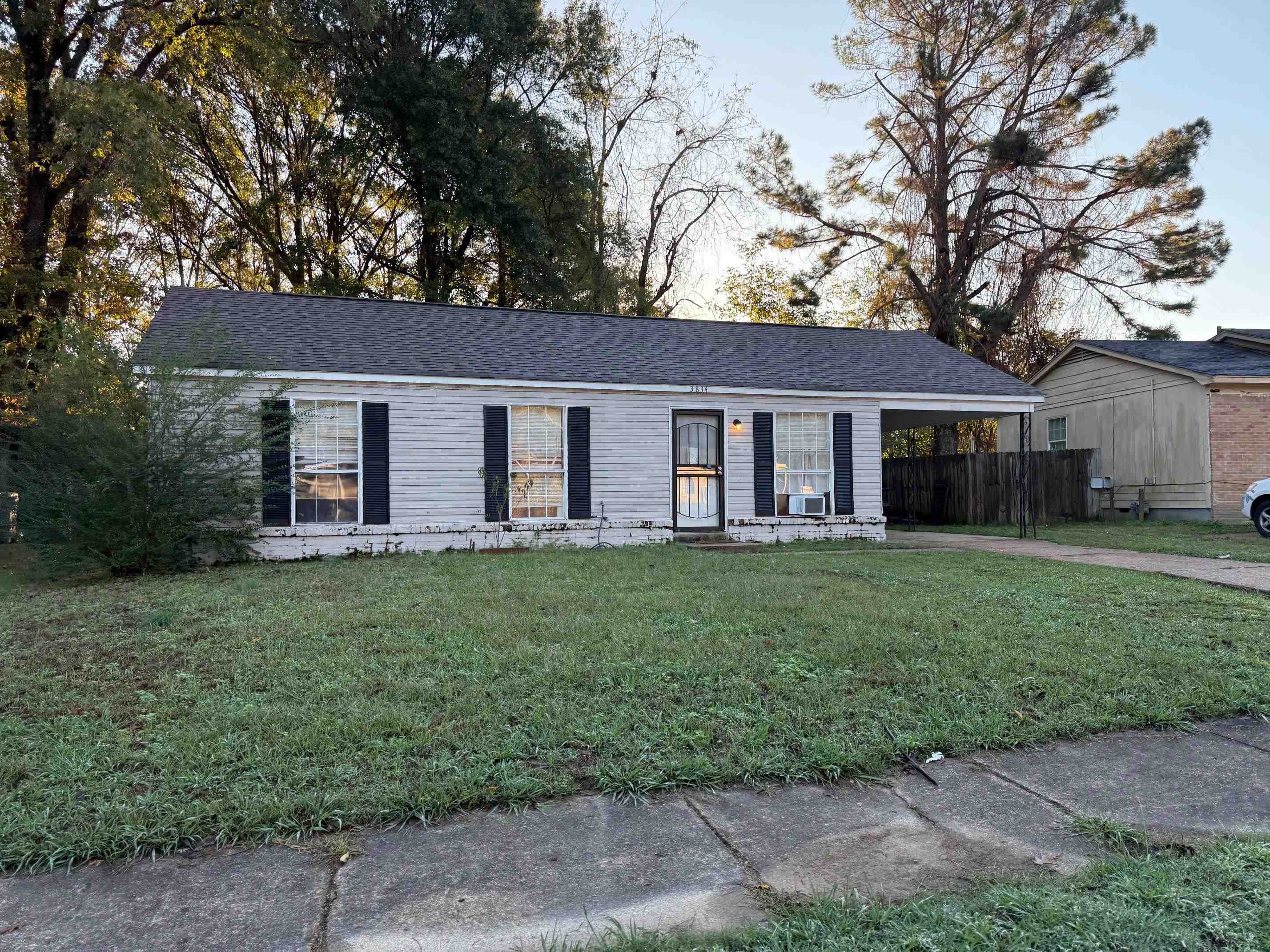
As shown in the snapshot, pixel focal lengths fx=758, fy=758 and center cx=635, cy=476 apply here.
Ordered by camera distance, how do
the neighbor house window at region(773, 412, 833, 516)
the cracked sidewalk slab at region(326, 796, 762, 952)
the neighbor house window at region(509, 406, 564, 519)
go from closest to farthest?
the cracked sidewalk slab at region(326, 796, 762, 952), the neighbor house window at region(509, 406, 564, 519), the neighbor house window at region(773, 412, 833, 516)

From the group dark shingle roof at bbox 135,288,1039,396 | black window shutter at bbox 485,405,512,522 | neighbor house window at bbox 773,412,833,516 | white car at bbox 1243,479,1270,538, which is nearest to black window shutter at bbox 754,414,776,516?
neighbor house window at bbox 773,412,833,516

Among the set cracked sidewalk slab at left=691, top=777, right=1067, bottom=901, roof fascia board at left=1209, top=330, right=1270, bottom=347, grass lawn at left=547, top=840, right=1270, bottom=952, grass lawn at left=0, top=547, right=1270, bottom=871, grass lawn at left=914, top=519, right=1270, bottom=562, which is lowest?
cracked sidewalk slab at left=691, top=777, right=1067, bottom=901

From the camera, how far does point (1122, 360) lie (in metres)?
17.7

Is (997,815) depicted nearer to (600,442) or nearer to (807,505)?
(600,442)

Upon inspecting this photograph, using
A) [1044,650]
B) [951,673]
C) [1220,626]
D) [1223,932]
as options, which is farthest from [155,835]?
[1220,626]

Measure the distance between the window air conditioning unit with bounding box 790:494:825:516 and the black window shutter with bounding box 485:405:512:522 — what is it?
182 inches

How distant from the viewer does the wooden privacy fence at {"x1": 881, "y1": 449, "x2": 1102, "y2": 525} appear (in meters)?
17.1

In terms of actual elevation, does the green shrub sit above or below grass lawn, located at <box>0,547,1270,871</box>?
above

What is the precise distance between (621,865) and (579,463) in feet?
30.8

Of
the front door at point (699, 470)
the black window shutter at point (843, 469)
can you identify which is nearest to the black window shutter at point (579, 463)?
the front door at point (699, 470)

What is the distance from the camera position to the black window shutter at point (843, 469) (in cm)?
1262

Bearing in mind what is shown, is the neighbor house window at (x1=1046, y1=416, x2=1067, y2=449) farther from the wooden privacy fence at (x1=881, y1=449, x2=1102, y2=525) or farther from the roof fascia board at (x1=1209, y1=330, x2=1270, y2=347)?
the roof fascia board at (x1=1209, y1=330, x2=1270, y2=347)

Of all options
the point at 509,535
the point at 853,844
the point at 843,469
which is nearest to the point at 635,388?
the point at 509,535

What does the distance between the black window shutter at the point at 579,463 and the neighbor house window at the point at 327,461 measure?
3.02m
